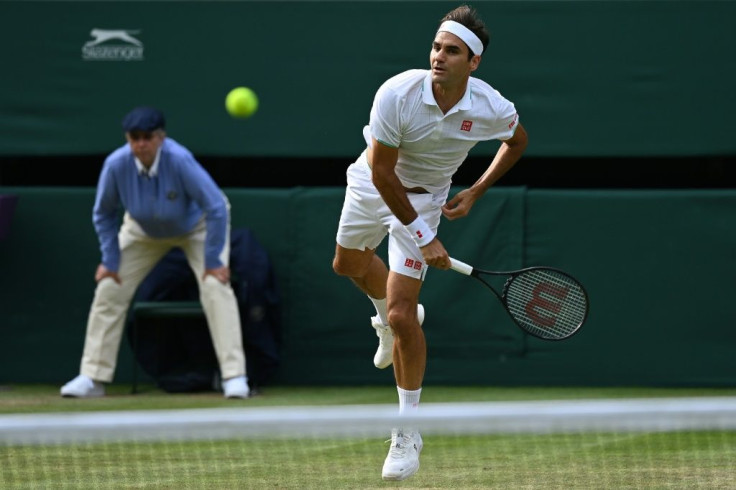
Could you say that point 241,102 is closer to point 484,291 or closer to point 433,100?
point 484,291

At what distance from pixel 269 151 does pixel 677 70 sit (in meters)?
2.41

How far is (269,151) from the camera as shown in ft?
26.0

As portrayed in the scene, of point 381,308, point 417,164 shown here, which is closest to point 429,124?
point 417,164

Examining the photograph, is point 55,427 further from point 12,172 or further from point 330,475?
point 12,172

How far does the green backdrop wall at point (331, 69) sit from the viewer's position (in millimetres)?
7637

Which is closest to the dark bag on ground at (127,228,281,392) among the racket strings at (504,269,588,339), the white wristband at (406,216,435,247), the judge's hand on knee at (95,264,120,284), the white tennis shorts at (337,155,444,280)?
the judge's hand on knee at (95,264,120,284)

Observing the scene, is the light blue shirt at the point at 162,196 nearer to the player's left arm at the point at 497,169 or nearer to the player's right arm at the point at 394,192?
the player's left arm at the point at 497,169

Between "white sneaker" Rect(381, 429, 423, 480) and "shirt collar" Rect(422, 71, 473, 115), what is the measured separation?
1.18 metres

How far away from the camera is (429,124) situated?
4.80 meters

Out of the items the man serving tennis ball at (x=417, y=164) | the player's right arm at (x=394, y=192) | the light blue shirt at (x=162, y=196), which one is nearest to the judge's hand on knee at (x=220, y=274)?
the light blue shirt at (x=162, y=196)

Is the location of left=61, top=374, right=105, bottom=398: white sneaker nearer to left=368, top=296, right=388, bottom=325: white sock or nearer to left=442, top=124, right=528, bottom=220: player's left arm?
left=368, top=296, right=388, bottom=325: white sock

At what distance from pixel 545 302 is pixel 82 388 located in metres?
3.11

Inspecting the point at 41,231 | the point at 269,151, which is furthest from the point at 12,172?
the point at 269,151

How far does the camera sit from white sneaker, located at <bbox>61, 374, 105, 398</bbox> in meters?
7.27
